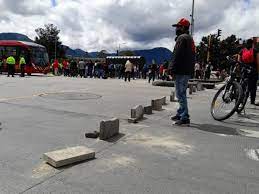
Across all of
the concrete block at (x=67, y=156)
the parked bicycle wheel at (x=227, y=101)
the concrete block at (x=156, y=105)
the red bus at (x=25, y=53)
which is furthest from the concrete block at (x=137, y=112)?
the red bus at (x=25, y=53)

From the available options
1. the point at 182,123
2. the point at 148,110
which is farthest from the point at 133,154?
the point at 148,110

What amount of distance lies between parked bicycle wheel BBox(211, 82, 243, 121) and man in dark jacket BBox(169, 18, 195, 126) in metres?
1.13

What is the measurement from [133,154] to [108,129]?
86 cm

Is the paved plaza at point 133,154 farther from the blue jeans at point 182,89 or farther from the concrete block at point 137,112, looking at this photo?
the blue jeans at point 182,89

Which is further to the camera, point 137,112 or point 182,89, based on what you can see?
point 137,112

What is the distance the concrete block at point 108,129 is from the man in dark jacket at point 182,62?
1.62 meters

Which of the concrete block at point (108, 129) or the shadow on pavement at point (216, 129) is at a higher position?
the concrete block at point (108, 129)

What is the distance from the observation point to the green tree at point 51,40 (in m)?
99.9

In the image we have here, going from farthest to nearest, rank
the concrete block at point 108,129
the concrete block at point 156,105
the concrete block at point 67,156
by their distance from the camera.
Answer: the concrete block at point 156,105 → the concrete block at point 108,129 → the concrete block at point 67,156

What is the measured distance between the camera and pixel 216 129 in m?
7.29

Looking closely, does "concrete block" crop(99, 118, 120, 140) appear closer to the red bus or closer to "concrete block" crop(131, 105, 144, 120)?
"concrete block" crop(131, 105, 144, 120)

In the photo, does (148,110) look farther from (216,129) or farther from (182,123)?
(216,129)

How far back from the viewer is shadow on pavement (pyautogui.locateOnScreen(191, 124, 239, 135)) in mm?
7055

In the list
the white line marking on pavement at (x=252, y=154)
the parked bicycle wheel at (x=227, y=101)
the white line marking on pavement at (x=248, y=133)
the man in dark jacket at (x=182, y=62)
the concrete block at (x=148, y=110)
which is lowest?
the white line marking on pavement at (x=252, y=154)
